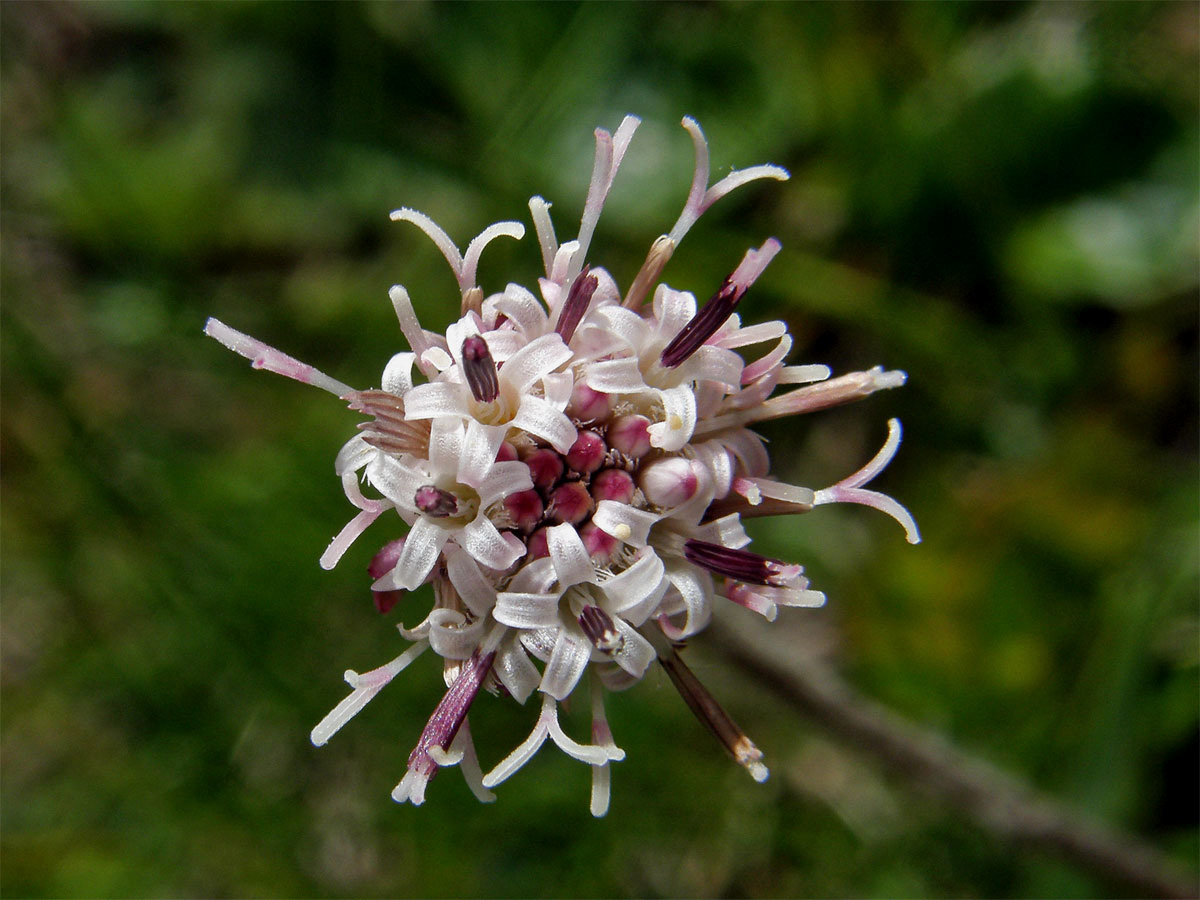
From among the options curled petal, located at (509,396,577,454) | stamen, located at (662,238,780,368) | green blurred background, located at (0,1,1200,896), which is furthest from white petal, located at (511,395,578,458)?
green blurred background, located at (0,1,1200,896)

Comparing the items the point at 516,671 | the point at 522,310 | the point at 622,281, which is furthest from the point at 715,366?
the point at 622,281

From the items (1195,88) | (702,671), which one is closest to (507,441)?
(702,671)

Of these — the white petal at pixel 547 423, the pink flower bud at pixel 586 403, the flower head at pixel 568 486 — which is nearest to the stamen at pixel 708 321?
the flower head at pixel 568 486

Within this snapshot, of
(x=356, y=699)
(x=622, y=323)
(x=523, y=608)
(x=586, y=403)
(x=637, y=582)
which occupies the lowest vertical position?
(x=356, y=699)

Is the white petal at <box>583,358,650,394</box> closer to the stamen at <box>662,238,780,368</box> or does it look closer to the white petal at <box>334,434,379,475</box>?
the stamen at <box>662,238,780,368</box>

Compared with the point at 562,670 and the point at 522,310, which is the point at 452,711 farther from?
the point at 522,310

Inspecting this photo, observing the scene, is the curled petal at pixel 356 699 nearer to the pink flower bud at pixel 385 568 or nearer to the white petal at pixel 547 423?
the pink flower bud at pixel 385 568
